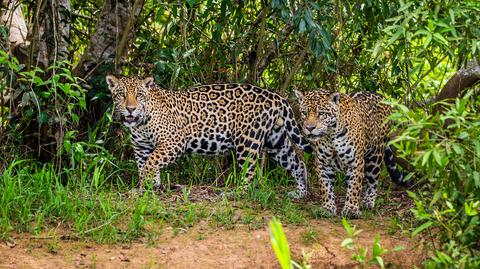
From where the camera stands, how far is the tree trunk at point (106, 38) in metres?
10.4

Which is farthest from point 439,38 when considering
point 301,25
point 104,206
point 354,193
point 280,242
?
point 104,206

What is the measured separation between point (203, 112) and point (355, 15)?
1.96 meters

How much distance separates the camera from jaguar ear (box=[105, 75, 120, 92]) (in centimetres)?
955

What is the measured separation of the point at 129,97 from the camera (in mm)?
9523

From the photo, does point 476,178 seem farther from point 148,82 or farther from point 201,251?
point 148,82

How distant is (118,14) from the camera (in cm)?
1051

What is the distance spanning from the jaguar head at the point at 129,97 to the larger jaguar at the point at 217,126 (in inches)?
0.7

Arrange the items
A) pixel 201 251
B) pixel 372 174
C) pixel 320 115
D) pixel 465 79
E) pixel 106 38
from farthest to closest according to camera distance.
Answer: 1. pixel 106 38
2. pixel 372 174
3. pixel 320 115
4. pixel 465 79
5. pixel 201 251

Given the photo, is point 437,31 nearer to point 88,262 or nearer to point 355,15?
point 355,15

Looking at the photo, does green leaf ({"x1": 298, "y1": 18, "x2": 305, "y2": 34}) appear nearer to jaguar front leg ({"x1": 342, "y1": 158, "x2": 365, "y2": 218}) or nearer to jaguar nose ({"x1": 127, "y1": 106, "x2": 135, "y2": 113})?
jaguar front leg ({"x1": 342, "y1": 158, "x2": 365, "y2": 218})

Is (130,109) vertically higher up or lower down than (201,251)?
higher up

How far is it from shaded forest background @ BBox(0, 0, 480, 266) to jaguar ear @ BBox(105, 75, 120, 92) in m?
0.28

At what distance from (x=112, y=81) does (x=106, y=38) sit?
1069 millimetres

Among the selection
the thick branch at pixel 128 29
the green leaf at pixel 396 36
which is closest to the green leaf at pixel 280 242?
the green leaf at pixel 396 36
